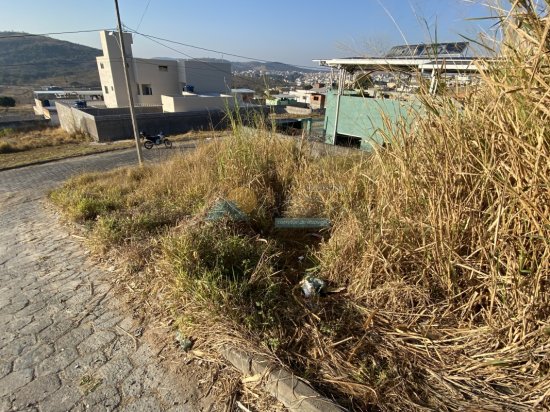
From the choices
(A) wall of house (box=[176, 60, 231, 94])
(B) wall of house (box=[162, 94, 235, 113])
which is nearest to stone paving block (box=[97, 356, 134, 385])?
(B) wall of house (box=[162, 94, 235, 113])

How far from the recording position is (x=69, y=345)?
2006 millimetres

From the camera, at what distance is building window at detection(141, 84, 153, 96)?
31.9m

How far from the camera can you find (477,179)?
5.44 feet

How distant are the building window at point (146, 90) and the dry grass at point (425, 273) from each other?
1374 inches

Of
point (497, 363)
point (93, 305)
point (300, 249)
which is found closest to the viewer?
point (497, 363)

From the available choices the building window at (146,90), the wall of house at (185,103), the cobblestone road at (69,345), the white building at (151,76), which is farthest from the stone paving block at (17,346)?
the building window at (146,90)

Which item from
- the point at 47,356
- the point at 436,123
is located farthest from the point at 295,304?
the point at 47,356

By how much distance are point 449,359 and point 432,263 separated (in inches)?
21.5

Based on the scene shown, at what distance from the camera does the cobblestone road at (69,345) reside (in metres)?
1.63

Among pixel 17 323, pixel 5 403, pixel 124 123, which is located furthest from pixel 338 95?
pixel 124 123

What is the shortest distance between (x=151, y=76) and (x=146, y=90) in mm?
1659

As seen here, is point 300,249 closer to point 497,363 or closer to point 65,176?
point 497,363

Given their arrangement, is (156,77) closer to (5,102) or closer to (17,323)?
(17,323)

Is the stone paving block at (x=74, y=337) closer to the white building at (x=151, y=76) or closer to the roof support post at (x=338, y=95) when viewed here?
the roof support post at (x=338, y=95)
